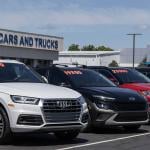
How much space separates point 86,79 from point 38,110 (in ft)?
13.9

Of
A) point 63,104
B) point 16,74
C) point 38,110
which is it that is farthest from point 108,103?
point 38,110

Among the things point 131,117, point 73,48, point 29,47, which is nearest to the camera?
point 131,117

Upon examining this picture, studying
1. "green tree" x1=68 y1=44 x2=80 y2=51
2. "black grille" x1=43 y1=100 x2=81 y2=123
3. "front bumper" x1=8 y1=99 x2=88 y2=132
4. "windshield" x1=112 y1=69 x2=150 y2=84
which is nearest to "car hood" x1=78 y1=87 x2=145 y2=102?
"black grille" x1=43 y1=100 x2=81 y2=123

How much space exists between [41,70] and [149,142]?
14.5 feet

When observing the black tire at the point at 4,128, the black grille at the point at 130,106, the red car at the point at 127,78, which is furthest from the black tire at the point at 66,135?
the red car at the point at 127,78

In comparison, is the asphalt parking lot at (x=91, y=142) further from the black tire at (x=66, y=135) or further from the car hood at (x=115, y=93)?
the car hood at (x=115, y=93)

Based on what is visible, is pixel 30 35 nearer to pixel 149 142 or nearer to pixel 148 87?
pixel 148 87

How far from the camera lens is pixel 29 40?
5134 centimetres

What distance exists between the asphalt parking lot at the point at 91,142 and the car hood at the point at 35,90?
99cm

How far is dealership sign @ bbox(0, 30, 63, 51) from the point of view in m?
48.3

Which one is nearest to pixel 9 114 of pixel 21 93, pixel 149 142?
pixel 21 93

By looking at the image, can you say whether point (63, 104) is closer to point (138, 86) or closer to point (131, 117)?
point (131, 117)

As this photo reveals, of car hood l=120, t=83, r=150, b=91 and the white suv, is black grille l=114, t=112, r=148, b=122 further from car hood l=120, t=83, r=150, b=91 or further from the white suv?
car hood l=120, t=83, r=150, b=91

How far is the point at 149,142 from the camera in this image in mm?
12102
